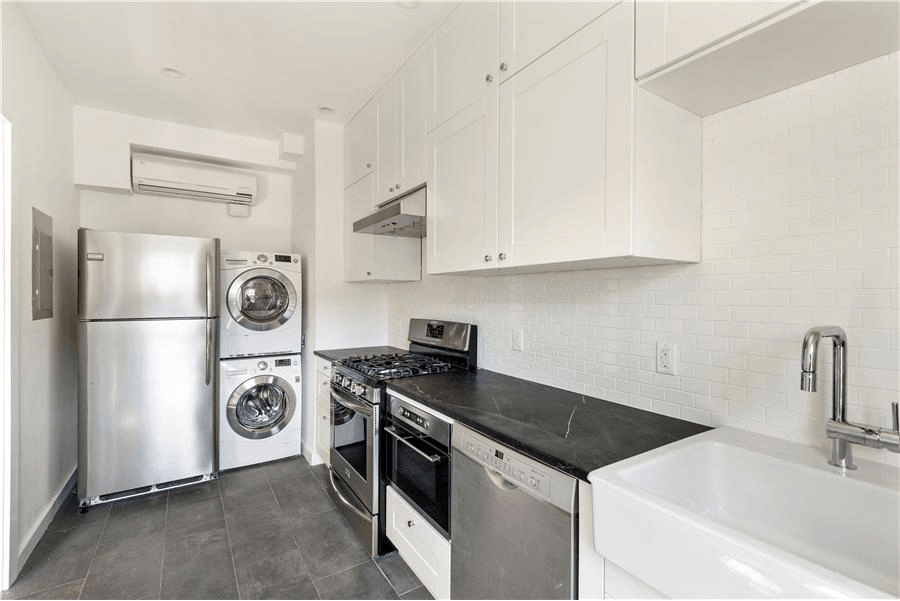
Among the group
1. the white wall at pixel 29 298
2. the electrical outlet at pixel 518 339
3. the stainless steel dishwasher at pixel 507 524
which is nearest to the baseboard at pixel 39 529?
the white wall at pixel 29 298

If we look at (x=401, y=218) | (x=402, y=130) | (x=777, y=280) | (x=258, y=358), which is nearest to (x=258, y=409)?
(x=258, y=358)

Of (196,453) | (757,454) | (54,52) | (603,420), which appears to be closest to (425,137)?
(603,420)

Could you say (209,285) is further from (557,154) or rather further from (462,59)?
(557,154)

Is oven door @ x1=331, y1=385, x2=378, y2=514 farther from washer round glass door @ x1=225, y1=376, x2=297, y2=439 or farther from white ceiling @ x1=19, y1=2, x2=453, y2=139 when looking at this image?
white ceiling @ x1=19, y1=2, x2=453, y2=139

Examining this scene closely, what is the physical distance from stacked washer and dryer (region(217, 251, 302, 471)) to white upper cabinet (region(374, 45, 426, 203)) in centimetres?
117

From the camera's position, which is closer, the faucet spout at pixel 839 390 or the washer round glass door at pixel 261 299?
the faucet spout at pixel 839 390

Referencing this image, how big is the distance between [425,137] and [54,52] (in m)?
2.16

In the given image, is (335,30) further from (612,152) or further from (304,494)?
(304,494)

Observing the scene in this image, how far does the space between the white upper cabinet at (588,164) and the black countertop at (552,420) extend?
561 millimetres

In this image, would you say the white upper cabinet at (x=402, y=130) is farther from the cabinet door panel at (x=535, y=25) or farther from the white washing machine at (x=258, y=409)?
the white washing machine at (x=258, y=409)

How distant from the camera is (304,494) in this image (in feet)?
9.18

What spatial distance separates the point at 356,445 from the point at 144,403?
1575 mm

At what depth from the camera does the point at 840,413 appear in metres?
1.06

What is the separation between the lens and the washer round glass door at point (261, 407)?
317 centimetres
